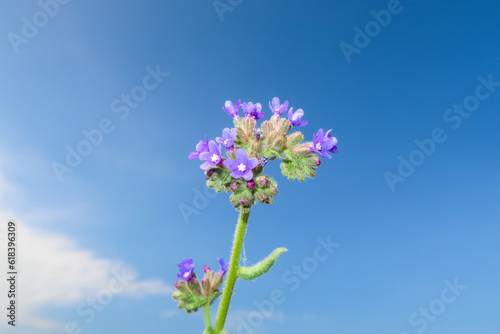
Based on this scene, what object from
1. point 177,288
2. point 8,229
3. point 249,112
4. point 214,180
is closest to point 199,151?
point 214,180

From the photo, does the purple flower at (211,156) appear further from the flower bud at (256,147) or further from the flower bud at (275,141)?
the flower bud at (275,141)

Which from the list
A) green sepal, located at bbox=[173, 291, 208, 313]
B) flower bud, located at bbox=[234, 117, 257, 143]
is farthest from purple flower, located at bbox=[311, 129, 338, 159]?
green sepal, located at bbox=[173, 291, 208, 313]

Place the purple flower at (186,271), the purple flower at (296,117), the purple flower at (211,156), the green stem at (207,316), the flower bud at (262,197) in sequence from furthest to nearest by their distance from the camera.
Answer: the purple flower at (296,117) → the purple flower at (186,271) → the green stem at (207,316) → the purple flower at (211,156) → the flower bud at (262,197)

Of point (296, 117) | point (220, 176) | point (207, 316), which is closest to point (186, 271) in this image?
point (207, 316)

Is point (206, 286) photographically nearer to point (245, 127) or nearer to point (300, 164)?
point (300, 164)

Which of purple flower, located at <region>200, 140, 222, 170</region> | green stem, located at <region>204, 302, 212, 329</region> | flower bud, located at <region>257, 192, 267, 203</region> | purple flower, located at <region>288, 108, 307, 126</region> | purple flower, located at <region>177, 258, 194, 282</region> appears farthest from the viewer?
purple flower, located at <region>288, 108, 307, 126</region>

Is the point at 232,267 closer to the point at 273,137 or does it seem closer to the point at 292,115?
the point at 273,137

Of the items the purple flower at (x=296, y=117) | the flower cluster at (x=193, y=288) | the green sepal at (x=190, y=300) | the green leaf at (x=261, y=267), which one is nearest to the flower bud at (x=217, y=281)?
the flower cluster at (x=193, y=288)

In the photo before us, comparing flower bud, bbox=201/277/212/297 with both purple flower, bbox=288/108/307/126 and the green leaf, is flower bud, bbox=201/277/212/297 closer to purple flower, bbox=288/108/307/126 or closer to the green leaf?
the green leaf
